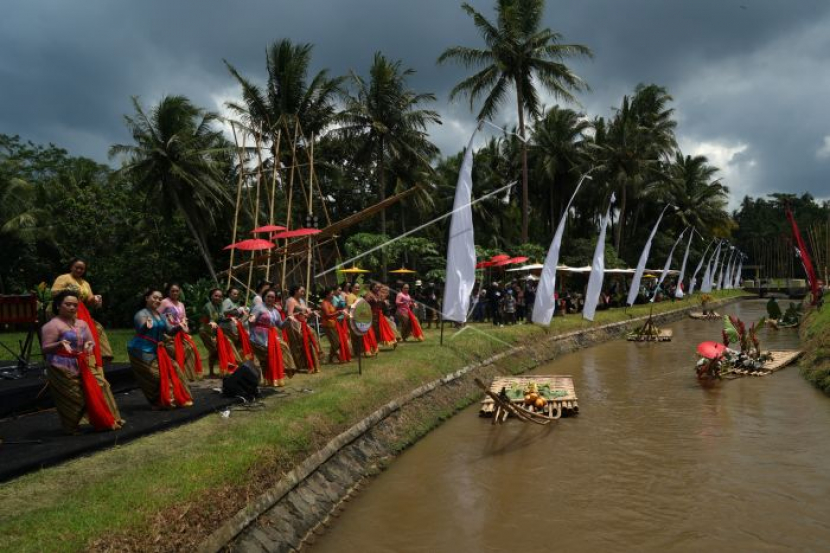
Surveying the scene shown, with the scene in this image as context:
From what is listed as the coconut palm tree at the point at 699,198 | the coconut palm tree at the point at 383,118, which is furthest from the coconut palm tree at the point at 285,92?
the coconut palm tree at the point at 699,198

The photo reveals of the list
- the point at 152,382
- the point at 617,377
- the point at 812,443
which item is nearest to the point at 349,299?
the point at 152,382

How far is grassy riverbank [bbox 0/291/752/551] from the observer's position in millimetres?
4906

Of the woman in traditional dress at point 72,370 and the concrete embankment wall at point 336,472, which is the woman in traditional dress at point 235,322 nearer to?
the concrete embankment wall at point 336,472

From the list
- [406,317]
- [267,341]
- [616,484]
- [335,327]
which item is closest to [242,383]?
[267,341]

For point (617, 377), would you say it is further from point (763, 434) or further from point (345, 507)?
point (345, 507)

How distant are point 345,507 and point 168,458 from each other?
7.63 ft

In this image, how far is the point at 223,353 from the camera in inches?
456

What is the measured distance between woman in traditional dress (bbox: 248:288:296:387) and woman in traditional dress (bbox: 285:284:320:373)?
3.32 feet

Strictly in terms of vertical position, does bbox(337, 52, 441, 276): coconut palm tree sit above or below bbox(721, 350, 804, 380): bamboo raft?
above

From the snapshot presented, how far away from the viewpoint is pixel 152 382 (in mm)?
8508

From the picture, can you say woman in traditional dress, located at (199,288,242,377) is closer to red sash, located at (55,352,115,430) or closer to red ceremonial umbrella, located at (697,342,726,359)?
red sash, located at (55,352,115,430)

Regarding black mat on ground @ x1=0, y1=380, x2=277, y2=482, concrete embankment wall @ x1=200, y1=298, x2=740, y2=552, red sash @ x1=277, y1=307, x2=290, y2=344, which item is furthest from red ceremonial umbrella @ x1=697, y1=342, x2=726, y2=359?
black mat on ground @ x1=0, y1=380, x2=277, y2=482

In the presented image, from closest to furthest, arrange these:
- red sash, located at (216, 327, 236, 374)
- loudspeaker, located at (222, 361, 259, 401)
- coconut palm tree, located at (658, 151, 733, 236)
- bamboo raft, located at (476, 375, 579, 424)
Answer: loudspeaker, located at (222, 361, 259, 401)
bamboo raft, located at (476, 375, 579, 424)
red sash, located at (216, 327, 236, 374)
coconut palm tree, located at (658, 151, 733, 236)

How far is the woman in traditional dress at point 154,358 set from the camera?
27.3 ft
